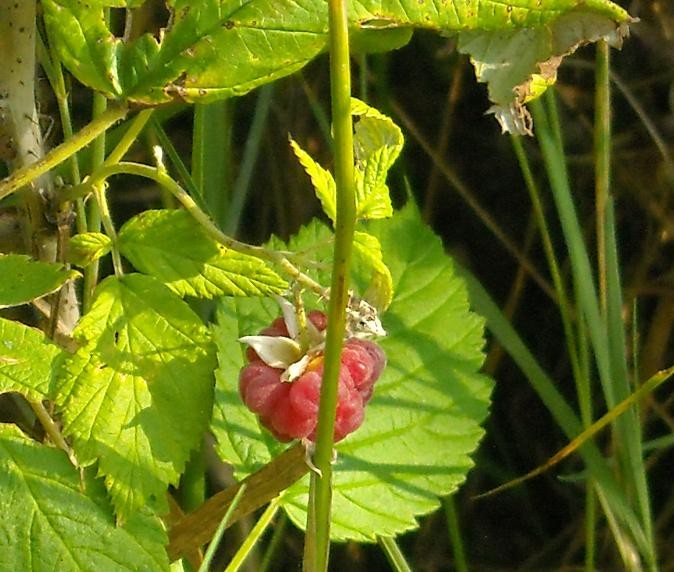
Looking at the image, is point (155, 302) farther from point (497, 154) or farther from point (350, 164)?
point (497, 154)

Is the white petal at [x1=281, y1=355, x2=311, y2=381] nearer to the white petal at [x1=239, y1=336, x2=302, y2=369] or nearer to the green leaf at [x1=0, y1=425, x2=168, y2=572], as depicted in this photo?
the white petal at [x1=239, y1=336, x2=302, y2=369]

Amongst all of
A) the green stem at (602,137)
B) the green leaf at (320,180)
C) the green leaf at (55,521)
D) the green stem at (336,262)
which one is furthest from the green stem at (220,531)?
the green stem at (602,137)

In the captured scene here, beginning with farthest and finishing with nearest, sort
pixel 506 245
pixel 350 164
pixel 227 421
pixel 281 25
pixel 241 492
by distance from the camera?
pixel 506 245 → pixel 227 421 → pixel 241 492 → pixel 281 25 → pixel 350 164

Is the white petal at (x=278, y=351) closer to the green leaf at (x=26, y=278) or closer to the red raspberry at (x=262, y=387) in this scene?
the red raspberry at (x=262, y=387)

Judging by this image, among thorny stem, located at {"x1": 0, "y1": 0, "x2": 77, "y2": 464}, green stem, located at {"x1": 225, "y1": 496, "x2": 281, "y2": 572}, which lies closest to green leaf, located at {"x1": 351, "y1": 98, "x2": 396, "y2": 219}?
thorny stem, located at {"x1": 0, "y1": 0, "x2": 77, "y2": 464}

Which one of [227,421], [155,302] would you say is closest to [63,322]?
[155,302]

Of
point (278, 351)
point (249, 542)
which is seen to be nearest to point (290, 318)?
point (278, 351)

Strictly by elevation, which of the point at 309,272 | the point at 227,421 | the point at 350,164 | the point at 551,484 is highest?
the point at 350,164
